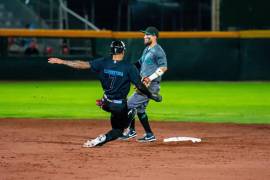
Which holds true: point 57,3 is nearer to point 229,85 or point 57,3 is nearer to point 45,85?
point 45,85

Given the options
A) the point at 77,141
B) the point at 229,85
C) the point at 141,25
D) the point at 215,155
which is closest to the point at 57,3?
the point at 141,25

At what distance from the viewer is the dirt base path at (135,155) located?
712 cm

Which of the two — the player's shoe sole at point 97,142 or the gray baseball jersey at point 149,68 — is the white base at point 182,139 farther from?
the player's shoe sole at point 97,142

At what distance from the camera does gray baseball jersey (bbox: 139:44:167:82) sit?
32.6 feet

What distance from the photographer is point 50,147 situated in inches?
364

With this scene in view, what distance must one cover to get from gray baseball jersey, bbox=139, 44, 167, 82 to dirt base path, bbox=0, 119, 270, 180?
3.54ft

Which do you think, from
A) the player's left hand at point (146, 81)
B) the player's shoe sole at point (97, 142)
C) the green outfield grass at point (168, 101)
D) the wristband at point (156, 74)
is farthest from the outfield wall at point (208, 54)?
the player's shoe sole at point (97, 142)

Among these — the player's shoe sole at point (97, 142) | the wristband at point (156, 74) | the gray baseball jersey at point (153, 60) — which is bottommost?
the player's shoe sole at point (97, 142)

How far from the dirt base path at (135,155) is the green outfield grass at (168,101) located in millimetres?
2168

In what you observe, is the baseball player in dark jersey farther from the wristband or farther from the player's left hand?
the wristband

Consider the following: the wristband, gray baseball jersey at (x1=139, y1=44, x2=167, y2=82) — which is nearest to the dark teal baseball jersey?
the wristband

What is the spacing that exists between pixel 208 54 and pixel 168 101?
6764 mm

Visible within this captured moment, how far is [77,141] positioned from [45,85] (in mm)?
12097

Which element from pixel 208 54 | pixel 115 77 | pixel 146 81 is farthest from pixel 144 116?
pixel 208 54
